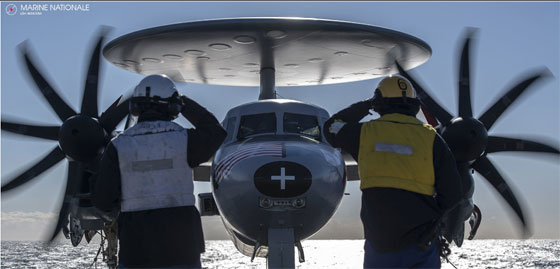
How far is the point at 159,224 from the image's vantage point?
5035 millimetres

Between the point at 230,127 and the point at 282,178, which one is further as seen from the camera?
the point at 230,127

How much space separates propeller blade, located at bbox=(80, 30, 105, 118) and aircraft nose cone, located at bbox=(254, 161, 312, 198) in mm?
4059

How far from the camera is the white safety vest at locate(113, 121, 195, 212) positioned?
201 inches

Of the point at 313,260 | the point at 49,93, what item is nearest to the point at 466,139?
the point at 49,93

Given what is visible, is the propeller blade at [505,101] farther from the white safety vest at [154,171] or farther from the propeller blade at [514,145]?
the white safety vest at [154,171]

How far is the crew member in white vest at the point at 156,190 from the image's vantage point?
5.02m

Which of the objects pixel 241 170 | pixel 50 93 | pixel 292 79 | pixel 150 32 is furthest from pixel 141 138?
pixel 292 79

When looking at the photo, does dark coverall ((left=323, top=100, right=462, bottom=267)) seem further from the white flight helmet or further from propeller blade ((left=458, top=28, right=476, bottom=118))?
propeller blade ((left=458, top=28, right=476, bottom=118))

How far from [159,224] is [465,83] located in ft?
27.5

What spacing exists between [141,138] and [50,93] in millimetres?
7801

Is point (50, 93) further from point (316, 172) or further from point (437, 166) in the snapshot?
point (437, 166)

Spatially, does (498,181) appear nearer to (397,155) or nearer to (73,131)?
(397,155)

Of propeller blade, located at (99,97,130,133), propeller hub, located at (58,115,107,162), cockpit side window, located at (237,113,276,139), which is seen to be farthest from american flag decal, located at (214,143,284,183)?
propeller hub, located at (58,115,107,162)

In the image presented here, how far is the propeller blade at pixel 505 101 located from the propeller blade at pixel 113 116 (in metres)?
7.02
